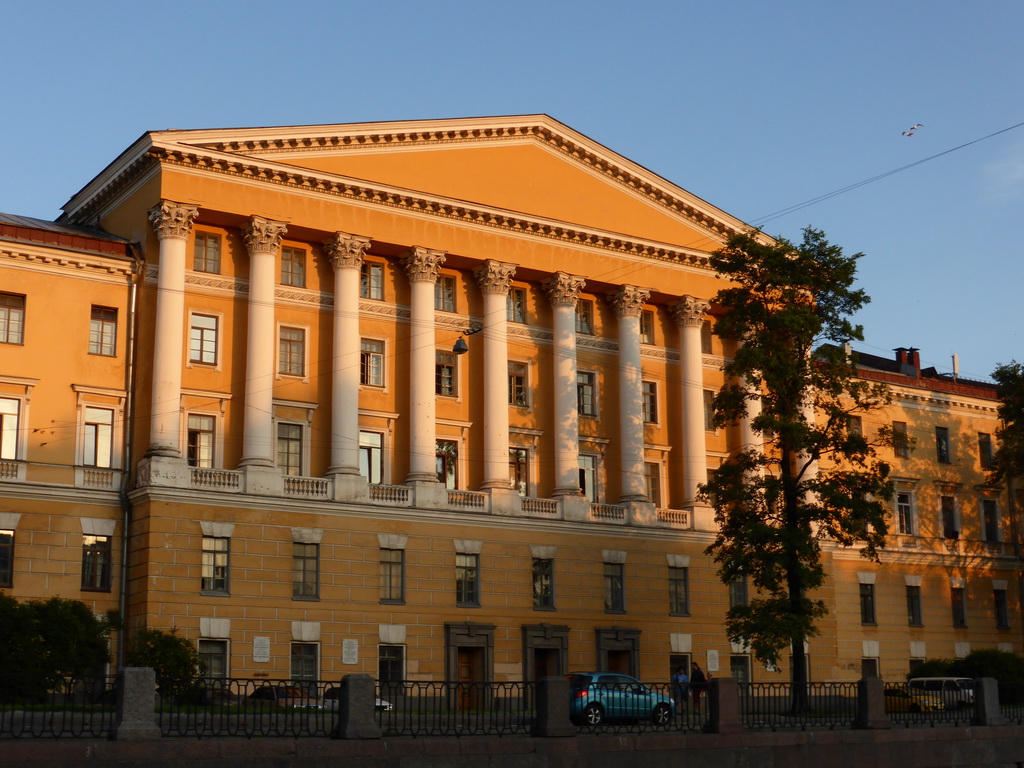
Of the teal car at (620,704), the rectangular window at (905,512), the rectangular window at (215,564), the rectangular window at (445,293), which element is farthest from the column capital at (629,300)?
the teal car at (620,704)

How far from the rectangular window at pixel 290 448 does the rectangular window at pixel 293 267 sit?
4.70 meters

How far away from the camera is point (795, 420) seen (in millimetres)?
40500

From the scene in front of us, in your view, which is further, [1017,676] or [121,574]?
[1017,676]

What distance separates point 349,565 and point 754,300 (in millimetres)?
14812

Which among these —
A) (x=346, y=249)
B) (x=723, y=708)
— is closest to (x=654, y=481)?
(x=346, y=249)

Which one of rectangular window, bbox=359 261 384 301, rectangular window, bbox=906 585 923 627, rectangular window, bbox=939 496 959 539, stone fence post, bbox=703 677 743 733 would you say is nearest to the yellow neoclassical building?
rectangular window, bbox=359 261 384 301

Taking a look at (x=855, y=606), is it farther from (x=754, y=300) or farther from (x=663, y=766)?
(x=663, y=766)

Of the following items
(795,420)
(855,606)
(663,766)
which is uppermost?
(795,420)

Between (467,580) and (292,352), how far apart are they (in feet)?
30.6

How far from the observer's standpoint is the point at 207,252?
144 feet

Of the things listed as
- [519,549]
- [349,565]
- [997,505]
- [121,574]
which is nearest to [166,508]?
[121,574]

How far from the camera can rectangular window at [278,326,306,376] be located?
1752 inches

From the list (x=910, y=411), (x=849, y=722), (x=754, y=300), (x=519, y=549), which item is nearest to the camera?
(x=849, y=722)

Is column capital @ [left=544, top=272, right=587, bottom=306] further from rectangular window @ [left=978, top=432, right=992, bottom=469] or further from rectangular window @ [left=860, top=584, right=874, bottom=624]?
rectangular window @ [left=978, top=432, right=992, bottom=469]
